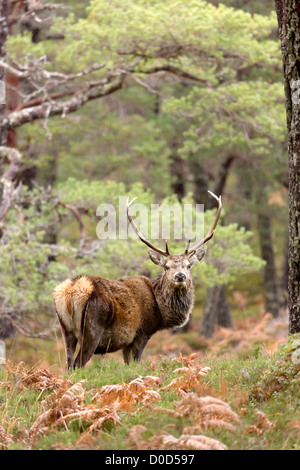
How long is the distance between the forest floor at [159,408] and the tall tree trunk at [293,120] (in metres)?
0.78

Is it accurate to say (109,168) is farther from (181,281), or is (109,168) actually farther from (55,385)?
(55,385)

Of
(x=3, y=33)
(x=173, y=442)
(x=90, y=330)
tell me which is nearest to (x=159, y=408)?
(x=173, y=442)

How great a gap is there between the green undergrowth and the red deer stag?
2.73ft

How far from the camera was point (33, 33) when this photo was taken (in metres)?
19.0

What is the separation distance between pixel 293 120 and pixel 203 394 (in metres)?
2.88

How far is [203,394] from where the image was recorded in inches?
210

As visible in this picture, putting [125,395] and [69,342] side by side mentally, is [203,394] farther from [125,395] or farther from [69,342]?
[69,342]

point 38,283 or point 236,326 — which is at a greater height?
point 38,283

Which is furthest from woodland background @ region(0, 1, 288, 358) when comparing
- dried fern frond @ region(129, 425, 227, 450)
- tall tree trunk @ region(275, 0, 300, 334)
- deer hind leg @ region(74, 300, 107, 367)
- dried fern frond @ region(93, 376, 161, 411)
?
dried fern frond @ region(129, 425, 227, 450)

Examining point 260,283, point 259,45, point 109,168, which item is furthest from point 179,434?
point 260,283

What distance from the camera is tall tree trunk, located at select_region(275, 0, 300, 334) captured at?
21.3 ft

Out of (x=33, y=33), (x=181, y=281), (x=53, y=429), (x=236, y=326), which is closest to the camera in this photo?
(x=53, y=429)

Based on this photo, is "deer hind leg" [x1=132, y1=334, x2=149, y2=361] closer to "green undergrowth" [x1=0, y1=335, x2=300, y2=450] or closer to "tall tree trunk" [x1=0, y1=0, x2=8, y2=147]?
"green undergrowth" [x1=0, y1=335, x2=300, y2=450]
